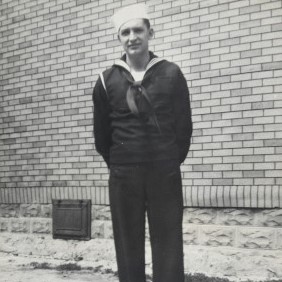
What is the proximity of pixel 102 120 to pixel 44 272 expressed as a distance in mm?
2725

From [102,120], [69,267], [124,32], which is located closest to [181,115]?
[102,120]

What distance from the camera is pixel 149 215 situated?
310 centimetres

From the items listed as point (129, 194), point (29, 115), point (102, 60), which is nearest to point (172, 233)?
point (129, 194)

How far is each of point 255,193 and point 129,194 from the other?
1968 millimetres

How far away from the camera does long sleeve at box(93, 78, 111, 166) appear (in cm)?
324

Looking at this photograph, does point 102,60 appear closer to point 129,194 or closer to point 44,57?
point 44,57

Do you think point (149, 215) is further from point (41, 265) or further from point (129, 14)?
point (41, 265)

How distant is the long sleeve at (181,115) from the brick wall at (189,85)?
1666 millimetres

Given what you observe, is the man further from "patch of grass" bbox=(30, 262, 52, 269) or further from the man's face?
"patch of grass" bbox=(30, 262, 52, 269)

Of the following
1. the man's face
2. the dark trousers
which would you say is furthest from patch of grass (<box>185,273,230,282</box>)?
the man's face

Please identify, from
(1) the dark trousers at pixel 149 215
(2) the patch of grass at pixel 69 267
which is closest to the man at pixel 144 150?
(1) the dark trousers at pixel 149 215

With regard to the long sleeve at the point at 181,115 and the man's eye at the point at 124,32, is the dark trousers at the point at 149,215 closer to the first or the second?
the long sleeve at the point at 181,115

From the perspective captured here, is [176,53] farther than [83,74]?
No

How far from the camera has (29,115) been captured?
6.37 meters
